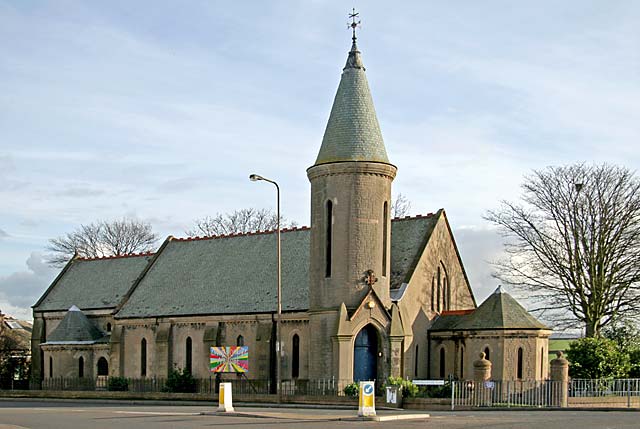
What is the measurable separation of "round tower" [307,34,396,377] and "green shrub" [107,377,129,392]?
49.5 feet

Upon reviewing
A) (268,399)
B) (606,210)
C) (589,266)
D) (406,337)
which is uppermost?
(606,210)

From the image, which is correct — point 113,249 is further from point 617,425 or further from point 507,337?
point 617,425

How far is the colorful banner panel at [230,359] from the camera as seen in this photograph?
50438 millimetres

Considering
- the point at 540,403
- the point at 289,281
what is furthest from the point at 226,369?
the point at 540,403

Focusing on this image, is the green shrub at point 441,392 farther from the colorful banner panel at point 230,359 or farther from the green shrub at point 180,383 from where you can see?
the green shrub at point 180,383

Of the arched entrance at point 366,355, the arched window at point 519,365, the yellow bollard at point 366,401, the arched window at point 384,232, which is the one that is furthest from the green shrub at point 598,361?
the yellow bollard at point 366,401

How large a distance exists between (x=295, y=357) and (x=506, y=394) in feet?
48.7

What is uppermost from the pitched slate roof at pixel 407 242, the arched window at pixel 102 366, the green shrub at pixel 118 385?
the pitched slate roof at pixel 407 242

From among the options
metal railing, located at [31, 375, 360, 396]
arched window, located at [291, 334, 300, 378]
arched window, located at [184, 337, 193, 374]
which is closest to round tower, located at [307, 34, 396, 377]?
metal railing, located at [31, 375, 360, 396]

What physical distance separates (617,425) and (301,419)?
31.9 ft

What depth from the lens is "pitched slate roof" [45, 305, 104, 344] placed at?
6044 cm

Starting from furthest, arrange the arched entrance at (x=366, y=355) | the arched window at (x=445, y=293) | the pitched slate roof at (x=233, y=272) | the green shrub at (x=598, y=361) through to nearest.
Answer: the arched window at (x=445, y=293) → the pitched slate roof at (x=233, y=272) → the green shrub at (x=598, y=361) → the arched entrance at (x=366, y=355)

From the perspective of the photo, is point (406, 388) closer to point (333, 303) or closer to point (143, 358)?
point (333, 303)

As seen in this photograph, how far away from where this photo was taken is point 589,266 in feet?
172
